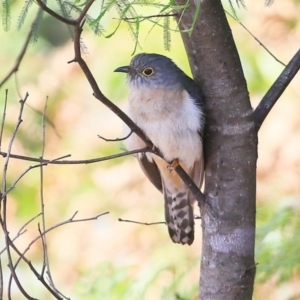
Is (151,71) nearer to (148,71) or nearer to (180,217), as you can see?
(148,71)

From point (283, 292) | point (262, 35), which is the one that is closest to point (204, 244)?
point (283, 292)

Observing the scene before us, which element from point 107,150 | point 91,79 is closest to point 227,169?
point 91,79

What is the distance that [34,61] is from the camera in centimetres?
335

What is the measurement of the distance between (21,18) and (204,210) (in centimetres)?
57

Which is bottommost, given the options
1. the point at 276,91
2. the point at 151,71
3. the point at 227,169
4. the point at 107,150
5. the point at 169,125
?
the point at 227,169

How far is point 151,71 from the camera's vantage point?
5.69 feet

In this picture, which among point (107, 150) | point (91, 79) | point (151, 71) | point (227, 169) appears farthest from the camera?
point (107, 150)

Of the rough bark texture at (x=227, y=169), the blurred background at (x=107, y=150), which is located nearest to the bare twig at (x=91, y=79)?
the rough bark texture at (x=227, y=169)

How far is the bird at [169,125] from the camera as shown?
1.48 m

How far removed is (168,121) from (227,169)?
292mm

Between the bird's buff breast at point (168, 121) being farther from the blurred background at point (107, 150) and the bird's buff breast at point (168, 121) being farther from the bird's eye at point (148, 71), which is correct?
the blurred background at point (107, 150)

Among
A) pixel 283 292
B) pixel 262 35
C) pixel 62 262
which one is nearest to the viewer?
pixel 283 292

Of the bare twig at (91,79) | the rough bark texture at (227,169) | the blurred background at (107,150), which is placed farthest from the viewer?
the blurred background at (107,150)

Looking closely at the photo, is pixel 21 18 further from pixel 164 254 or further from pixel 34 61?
pixel 34 61
